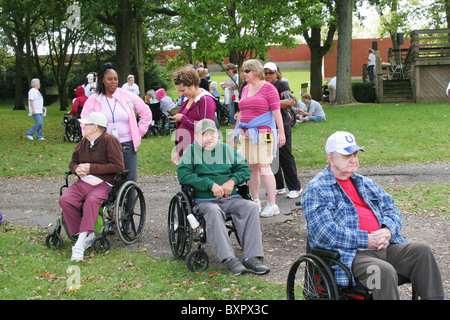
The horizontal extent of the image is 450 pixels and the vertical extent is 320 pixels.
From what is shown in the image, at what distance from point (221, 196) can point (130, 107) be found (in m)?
2.06

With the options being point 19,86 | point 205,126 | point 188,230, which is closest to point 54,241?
point 188,230

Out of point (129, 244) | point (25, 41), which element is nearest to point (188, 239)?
point (129, 244)

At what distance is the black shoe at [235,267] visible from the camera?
5.09 m

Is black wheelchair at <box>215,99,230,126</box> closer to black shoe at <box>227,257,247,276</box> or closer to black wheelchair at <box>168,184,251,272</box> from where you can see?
black wheelchair at <box>168,184,251,272</box>

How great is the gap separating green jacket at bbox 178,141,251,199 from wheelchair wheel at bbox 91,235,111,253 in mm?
1176

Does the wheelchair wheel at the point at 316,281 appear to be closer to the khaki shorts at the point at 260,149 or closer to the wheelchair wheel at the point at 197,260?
the wheelchair wheel at the point at 197,260

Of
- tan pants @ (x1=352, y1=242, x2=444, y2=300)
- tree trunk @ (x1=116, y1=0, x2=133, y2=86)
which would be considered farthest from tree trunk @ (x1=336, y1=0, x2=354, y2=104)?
tan pants @ (x1=352, y1=242, x2=444, y2=300)

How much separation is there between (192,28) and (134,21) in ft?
47.4

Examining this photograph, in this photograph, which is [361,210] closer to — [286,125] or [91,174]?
[91,174]

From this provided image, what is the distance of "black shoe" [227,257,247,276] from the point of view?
201 inches

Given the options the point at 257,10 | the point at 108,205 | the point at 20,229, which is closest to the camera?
the point at 108,205

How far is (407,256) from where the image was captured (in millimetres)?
3811

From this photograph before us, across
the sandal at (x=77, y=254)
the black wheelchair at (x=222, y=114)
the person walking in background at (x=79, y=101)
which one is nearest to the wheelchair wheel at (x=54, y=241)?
the sandal at (x=77, y=254)
